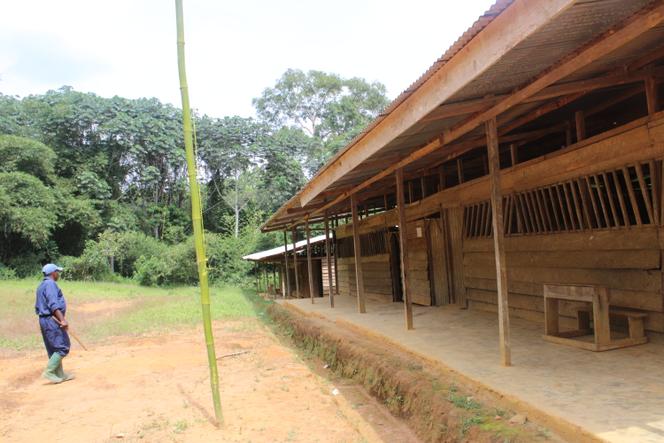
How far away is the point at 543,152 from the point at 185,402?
7100 mm

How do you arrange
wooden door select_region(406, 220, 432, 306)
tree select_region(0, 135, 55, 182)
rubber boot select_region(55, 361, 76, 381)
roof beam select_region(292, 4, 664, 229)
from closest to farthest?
roof beam select_region(292, 4, 664, 229) → rubber boot select_region(55, 361, 76, 381) → wooden door select_region(406, 220, 432, 306) → tree select_region(0, 135, 55, 182)

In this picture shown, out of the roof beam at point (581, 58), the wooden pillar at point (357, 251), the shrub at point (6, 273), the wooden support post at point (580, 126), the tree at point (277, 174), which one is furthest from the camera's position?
the tree at point (277, 174)

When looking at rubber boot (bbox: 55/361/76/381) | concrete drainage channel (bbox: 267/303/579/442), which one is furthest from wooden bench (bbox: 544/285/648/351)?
rubber boot (bbox: 55/361/76/381)

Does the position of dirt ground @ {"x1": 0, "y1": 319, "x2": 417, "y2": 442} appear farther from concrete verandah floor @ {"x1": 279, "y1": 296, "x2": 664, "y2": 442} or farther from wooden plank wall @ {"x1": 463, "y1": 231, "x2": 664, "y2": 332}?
wooden plank wall @ {"x1": 463, "y1": 231, "x2": 664, "y2": 332}

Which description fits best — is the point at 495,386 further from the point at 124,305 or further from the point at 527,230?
the point at 124,305

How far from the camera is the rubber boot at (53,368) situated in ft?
26.7

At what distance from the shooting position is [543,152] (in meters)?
8.98

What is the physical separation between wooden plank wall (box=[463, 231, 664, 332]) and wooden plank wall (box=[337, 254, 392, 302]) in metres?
4.57

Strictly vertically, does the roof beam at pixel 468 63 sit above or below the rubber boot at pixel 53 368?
above

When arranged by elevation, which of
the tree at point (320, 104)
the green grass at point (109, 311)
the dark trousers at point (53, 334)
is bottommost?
the green grass at point (109, 311)

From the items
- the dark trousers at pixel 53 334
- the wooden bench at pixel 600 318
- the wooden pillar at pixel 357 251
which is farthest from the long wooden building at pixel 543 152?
the dark trousers at pixel 53 334

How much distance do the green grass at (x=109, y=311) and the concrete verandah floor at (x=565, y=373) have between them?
34.2ft

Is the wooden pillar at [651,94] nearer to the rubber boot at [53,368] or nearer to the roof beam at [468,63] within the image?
the roof beam at [468,63]

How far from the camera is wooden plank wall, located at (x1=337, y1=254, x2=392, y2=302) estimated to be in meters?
13.5
